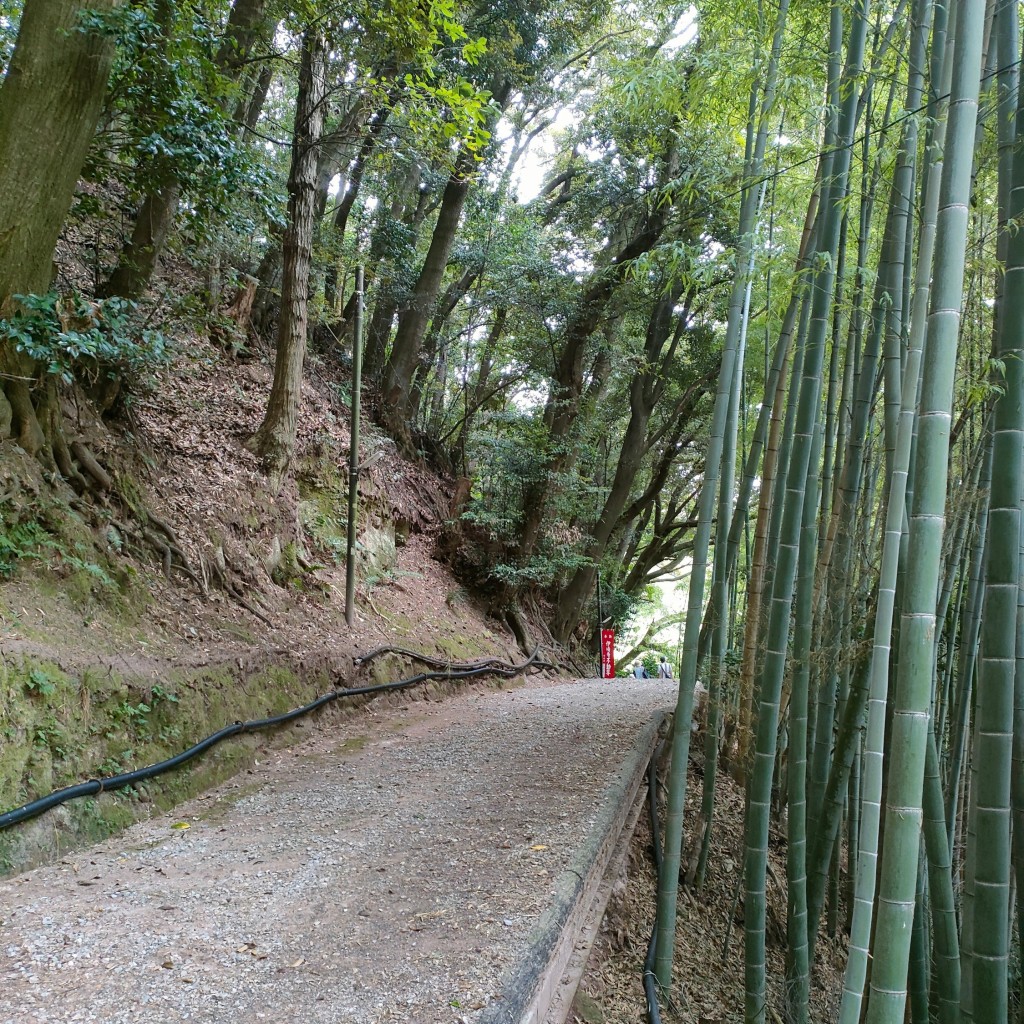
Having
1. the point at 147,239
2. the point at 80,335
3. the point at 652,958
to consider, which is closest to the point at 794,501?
the point at 652,958

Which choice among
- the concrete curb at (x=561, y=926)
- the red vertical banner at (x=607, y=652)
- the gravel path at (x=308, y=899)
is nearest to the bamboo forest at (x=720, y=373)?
the concrete curb at (x=561, y=926)

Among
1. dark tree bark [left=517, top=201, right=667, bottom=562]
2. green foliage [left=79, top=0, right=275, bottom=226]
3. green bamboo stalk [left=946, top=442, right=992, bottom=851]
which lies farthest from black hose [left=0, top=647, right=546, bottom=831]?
dark tree bark [left=517, top=201, right=667, bottom=562]

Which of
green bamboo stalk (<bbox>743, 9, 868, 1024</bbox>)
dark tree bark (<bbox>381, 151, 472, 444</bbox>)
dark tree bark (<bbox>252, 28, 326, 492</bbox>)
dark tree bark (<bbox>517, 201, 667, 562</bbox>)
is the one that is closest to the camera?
green bamboo stalk (<bbox>743, 9, 868, 1024</bbox>)

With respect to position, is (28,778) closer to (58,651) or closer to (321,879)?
(58,651)

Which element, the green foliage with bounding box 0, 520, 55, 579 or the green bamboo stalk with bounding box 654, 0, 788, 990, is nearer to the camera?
the green bamboo stalk with bounding box 654, 0, 788, 990

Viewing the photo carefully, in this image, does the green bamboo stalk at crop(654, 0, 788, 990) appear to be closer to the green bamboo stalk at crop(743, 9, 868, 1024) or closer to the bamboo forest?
the bamboo forest

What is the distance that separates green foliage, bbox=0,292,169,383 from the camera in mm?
3830

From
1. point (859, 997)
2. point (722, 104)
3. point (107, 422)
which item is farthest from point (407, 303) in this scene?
point (859, 997)

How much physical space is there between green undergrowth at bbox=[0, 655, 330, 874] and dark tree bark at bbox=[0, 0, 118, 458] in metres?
1.67

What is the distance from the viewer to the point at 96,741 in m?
3.46

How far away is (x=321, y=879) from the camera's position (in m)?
2.93

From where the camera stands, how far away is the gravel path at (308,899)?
212 centimetres

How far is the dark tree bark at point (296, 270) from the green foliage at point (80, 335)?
1487 mm

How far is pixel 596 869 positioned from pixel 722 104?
458 centimetres
